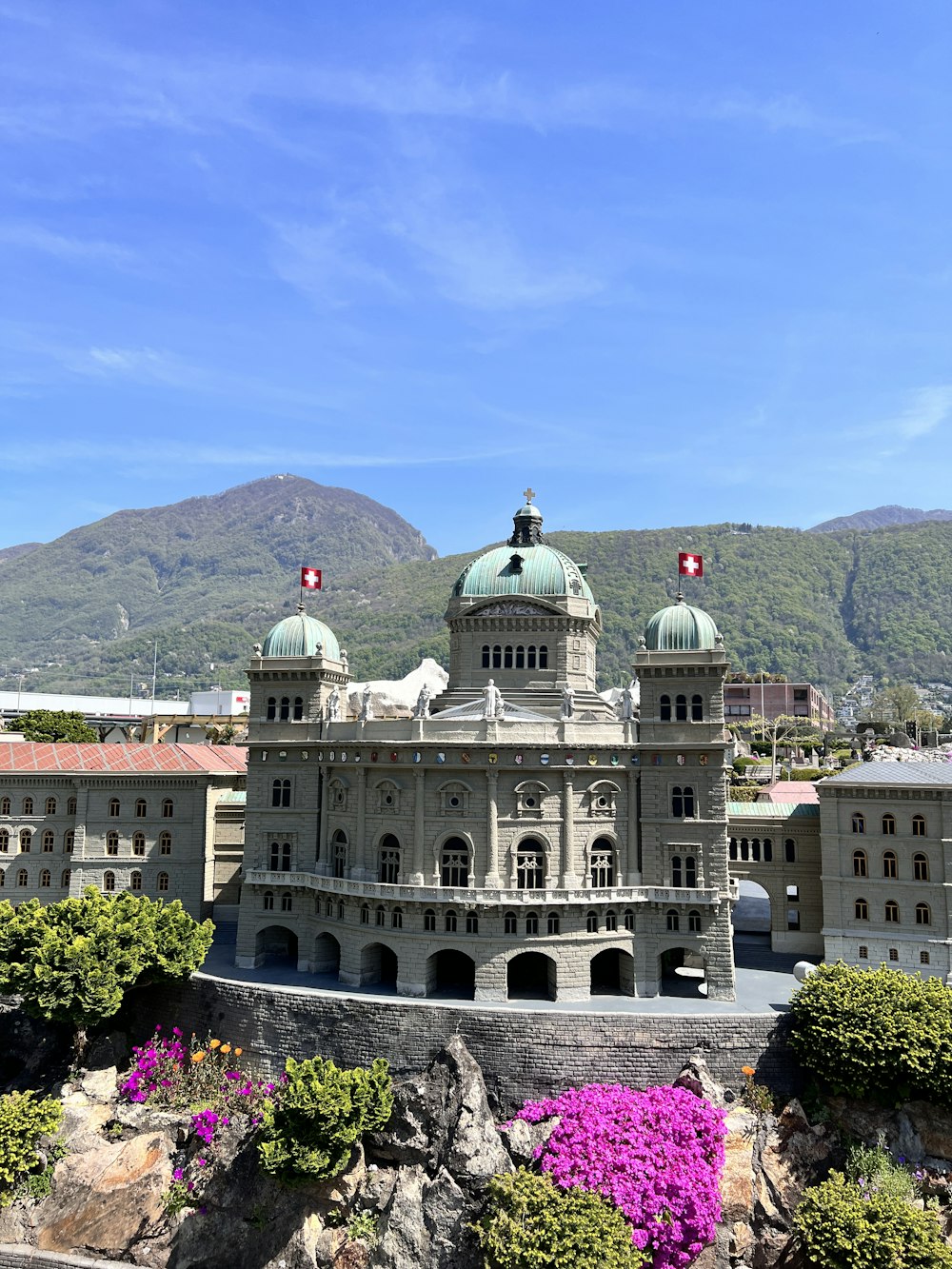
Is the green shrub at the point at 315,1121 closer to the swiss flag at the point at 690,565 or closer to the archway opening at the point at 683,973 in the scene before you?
the archway opening at the point at 683,973

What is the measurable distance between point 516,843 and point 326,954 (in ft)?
57.2

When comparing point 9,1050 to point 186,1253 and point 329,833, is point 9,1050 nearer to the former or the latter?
point 186,1253

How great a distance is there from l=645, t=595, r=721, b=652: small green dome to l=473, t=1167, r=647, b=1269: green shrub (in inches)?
1311

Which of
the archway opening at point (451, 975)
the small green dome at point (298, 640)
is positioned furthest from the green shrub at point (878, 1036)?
the small green dome at point (298, 640)

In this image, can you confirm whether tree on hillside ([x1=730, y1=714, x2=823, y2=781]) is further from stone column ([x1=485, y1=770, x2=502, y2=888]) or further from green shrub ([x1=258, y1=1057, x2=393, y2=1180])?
green shrub ([x1=258, y1=1057, x2=393, y2=1180])

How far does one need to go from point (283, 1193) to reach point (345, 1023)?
918 cm

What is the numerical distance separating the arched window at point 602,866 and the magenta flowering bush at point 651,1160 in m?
14.1

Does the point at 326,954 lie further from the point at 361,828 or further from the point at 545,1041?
the point at 545,1041

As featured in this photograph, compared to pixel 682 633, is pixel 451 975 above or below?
below

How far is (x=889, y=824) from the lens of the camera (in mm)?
58219

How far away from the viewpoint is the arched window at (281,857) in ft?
216

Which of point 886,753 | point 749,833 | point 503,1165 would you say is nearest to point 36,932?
point 503,1165

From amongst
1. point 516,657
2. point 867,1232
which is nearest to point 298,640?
point 516,657

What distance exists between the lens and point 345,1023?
53.3m
